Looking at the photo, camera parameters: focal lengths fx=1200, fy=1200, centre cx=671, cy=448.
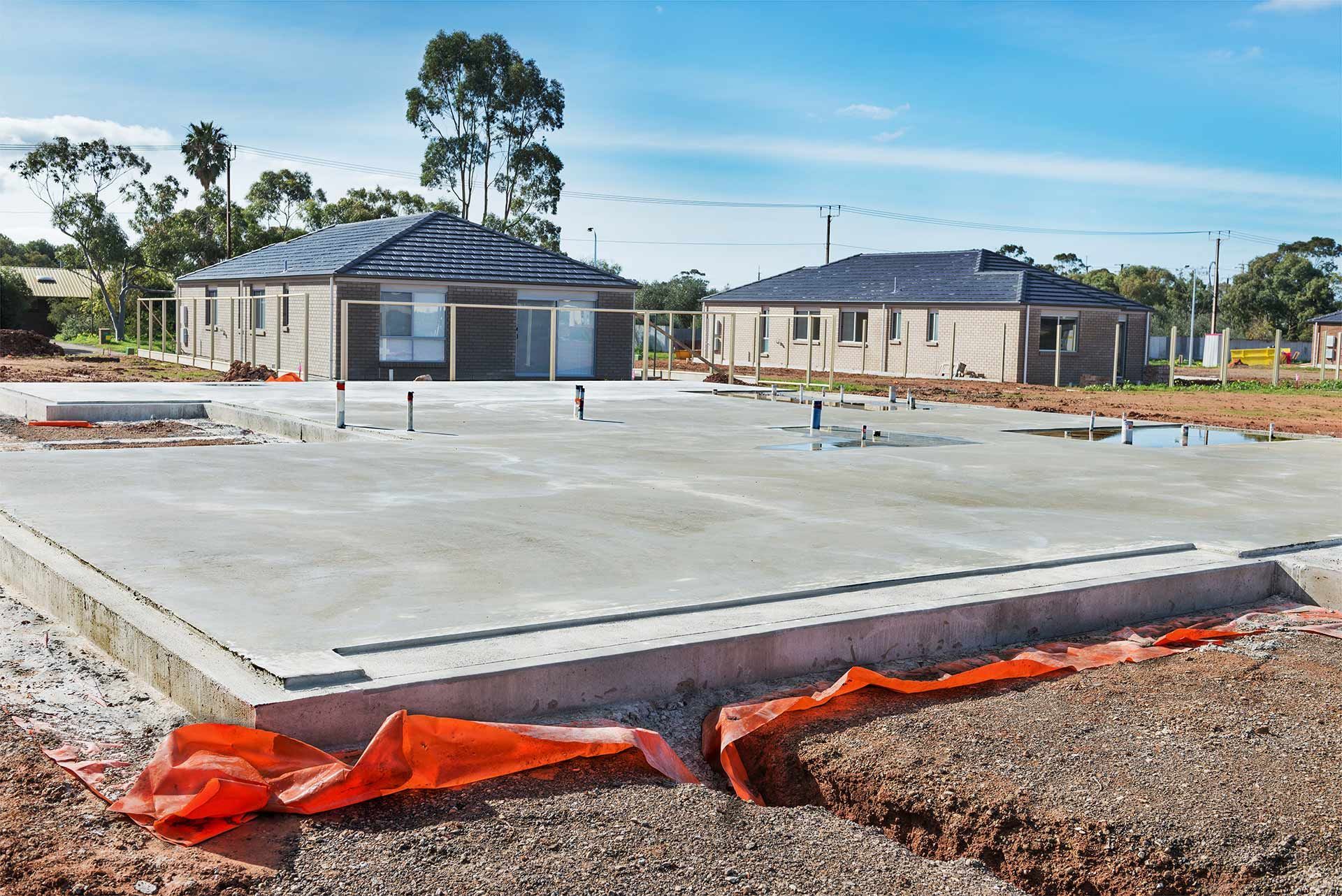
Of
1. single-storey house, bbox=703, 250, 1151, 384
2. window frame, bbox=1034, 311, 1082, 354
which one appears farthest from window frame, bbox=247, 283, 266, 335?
window frame, bbox=1034, 311, 1082, 354

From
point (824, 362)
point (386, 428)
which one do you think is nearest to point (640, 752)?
point (386, 428)

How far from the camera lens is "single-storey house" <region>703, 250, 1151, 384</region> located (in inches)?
1640

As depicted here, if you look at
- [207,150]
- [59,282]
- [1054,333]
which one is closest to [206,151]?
[207,150]

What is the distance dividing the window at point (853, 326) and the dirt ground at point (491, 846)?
4345 cm

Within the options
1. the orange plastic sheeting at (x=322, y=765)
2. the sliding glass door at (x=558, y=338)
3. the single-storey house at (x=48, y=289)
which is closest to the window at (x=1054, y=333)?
the sliding glass door at (x=558, y=338)

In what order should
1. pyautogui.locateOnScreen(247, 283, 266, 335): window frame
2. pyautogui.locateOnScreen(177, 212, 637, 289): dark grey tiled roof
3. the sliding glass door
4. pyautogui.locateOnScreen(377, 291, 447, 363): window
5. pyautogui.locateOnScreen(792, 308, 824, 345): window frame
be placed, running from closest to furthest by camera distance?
pyautogui.locateOnScreen(377, 291, 447, 363): window
pyautogui.locateOnScreen(177, 212, 637, 289): dark grey tiled roof
the sliding glass door
pyautogui.locateOnScreen(247, 283, 266, 335): window frame
pyautogui.locateOnScreen(792, 308, 824, 345): window frame

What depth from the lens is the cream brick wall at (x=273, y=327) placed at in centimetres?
3100

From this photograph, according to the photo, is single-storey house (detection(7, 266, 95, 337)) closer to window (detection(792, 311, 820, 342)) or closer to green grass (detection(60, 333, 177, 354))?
green grass (detection(60, 333, 177, 354))

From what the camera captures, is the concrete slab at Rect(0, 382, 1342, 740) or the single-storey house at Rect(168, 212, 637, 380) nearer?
the concrete slab at Rect(0, 382, 1342, 740)

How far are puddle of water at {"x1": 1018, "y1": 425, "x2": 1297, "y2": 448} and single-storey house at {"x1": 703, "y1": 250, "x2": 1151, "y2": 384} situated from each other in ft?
63.1

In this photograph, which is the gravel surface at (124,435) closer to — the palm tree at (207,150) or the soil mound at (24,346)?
the soil mound at (24,346)

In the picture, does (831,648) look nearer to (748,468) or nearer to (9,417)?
(748,468)

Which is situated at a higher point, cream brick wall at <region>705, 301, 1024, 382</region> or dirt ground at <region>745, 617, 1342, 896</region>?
cream brick wall at <region>705, 301, 1024, 382</region>

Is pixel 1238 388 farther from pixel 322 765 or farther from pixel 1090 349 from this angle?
pixel 322 765
